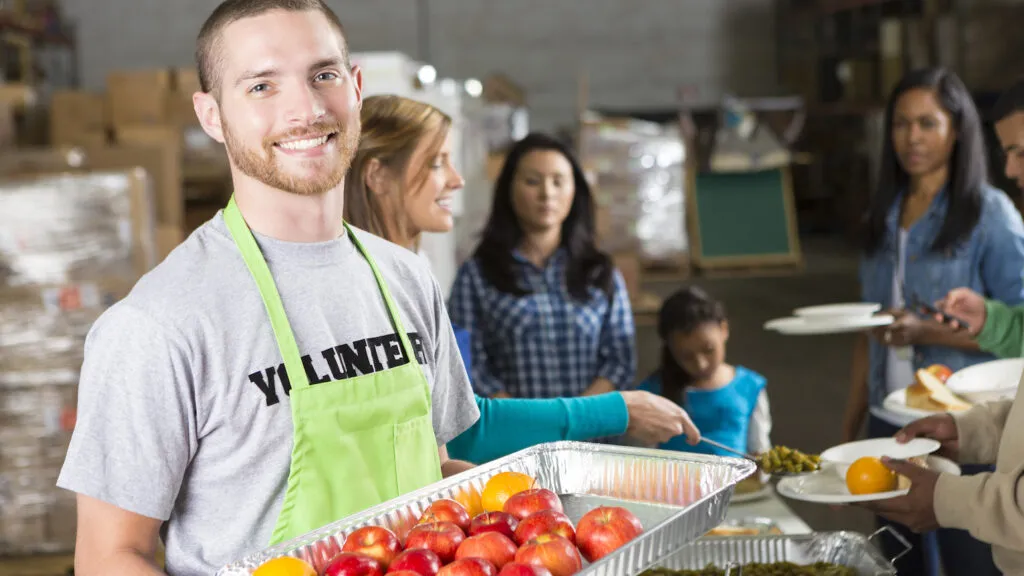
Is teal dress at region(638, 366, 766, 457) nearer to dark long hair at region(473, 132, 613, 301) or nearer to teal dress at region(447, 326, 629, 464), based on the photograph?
dark long hair at region(473, 132, 613, 301)

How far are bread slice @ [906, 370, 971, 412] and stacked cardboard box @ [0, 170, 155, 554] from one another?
9.39ft

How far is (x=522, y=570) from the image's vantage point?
1.09m

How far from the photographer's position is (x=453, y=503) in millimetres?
1301

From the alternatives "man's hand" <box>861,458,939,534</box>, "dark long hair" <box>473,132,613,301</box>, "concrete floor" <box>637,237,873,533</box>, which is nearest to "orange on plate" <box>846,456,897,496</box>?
"man's hand" <box>861,458,939,534</box>

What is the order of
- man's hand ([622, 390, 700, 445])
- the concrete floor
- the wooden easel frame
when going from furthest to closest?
the wooden easel frame, the concrete floor, man's hand ([622, 390, 700, 445])

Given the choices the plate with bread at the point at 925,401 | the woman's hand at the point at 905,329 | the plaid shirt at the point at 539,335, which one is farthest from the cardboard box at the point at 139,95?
the plate with bread at the point at 925,401

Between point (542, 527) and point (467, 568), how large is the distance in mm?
145

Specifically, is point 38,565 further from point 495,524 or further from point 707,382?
point 495,524

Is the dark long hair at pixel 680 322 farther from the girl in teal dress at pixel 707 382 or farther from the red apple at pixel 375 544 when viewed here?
the red apple at pixel 375 544

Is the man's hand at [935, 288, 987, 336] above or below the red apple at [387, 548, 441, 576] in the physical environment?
below

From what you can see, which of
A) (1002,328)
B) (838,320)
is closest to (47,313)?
(838,320)

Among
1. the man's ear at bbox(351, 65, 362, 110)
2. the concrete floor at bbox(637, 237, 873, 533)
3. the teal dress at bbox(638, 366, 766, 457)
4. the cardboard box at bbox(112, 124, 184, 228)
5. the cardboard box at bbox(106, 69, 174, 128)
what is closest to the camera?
the man's ear at bbox(351, 65, 362, 110)

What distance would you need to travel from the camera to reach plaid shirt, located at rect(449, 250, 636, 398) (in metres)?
3.33

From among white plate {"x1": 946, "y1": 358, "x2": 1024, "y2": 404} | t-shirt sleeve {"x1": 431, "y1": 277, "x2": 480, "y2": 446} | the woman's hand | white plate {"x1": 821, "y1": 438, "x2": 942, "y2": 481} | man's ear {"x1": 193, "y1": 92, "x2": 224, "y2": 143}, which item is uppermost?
man's ear {"x1": 193, "y1": 92, "x2": 224, "y2": 143}
